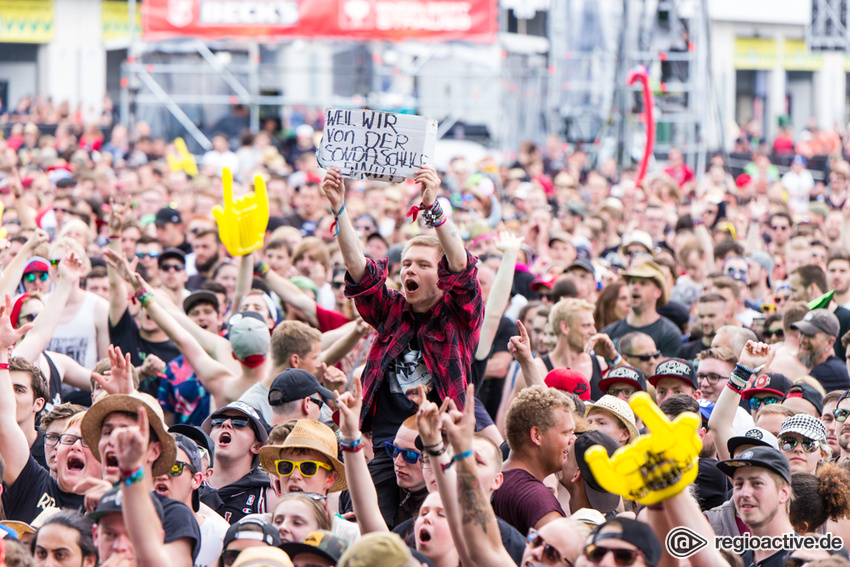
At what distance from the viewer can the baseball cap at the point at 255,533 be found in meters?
4.02

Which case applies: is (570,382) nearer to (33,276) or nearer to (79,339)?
(79,339)

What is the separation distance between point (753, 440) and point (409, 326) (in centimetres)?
157

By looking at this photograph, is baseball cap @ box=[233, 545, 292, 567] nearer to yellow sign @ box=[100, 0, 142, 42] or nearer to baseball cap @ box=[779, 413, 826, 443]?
baseball cap @ box=[779, 413, 826, 443]

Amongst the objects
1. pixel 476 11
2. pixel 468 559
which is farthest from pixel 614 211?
pixel 468 559

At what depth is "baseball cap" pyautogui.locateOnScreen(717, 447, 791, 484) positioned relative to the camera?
4633mm

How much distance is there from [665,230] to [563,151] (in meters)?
8.08

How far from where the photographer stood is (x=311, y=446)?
193 inches

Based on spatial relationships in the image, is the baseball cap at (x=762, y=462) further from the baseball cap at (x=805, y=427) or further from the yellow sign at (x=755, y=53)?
the yellow sign at (x=755, y=53)

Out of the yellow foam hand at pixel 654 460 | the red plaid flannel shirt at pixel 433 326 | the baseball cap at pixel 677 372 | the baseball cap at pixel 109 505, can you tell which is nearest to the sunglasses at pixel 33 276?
the red plaid flannel shirt at pixel 433 326

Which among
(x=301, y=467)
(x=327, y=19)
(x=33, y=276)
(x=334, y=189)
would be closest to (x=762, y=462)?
(x=301, y=467)

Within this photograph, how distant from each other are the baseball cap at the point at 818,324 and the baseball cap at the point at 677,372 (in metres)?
1.22

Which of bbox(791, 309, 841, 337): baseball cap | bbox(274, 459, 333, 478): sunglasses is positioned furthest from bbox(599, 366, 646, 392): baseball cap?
bbox(274, 459, 333, 478): sunglasses

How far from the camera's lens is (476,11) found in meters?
20.1

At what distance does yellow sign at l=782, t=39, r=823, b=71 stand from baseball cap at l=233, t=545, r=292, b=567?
35470 mm
